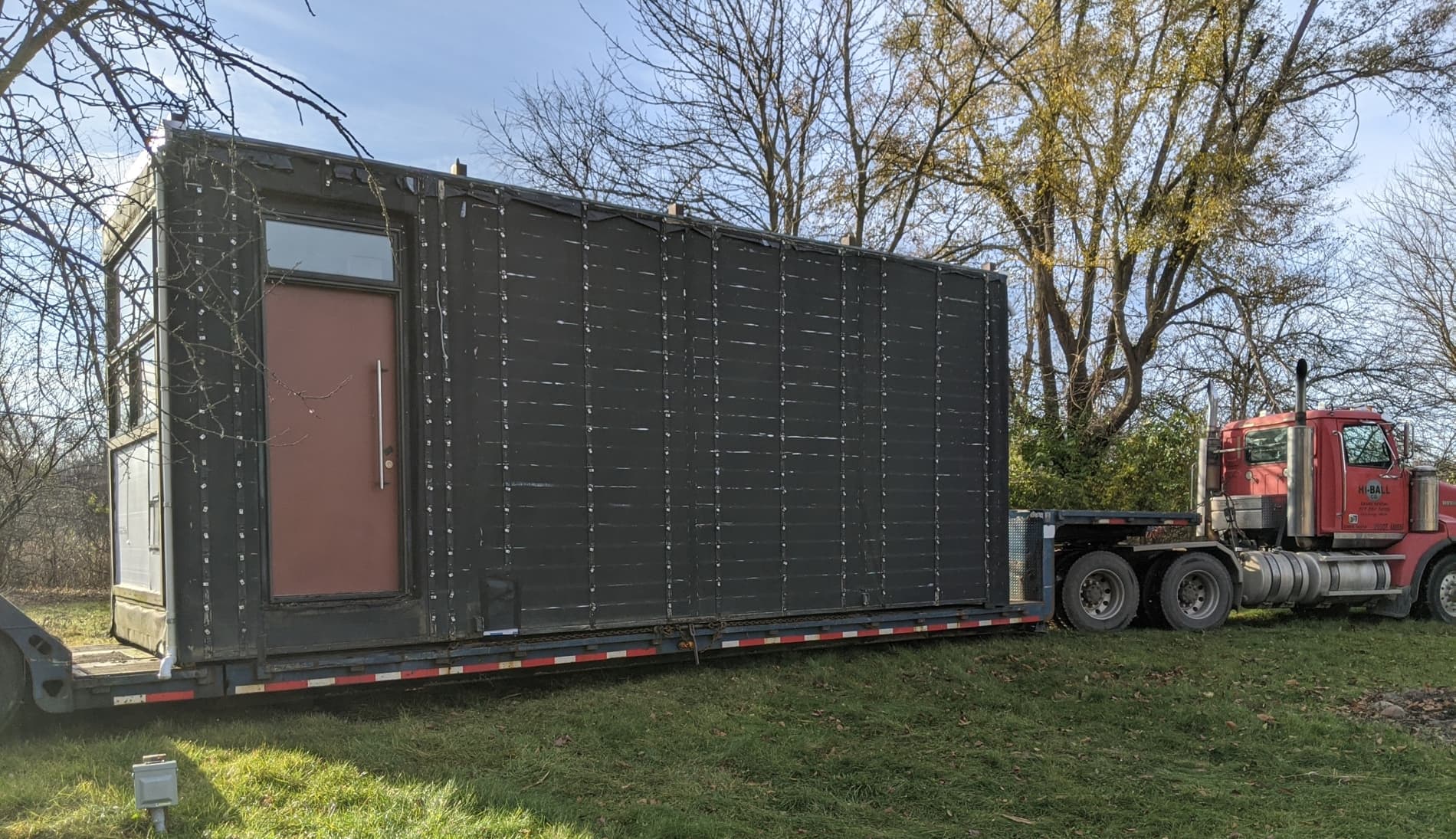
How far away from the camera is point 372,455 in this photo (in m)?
6.34

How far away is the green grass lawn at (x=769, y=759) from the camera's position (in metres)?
4.68

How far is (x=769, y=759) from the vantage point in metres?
5.83

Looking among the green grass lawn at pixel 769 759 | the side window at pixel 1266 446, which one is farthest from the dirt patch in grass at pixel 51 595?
the side window at pixel 1266 446

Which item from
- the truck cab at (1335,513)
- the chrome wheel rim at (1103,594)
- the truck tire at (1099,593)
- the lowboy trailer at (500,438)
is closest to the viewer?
the lowboy trailer at (500,438)

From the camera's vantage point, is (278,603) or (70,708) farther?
(278,603)

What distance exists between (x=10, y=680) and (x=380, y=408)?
246 cm

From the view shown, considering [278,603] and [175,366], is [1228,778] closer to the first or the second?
[278,603]

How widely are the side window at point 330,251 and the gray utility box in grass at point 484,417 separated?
0.02m

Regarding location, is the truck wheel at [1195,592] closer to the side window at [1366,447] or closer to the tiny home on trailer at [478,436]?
the side window at [1366,447]

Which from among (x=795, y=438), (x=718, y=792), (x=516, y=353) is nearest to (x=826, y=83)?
(x=795, y=438)

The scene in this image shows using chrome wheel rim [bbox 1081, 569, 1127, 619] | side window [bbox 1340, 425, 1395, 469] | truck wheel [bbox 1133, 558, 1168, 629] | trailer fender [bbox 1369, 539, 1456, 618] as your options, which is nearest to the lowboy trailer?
chrome wheel rim [bbox 1081, 569, 1127, 619]

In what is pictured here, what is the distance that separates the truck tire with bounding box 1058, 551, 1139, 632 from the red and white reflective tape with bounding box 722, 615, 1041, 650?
1.16 meters

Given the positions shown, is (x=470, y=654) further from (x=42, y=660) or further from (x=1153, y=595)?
(x=1153, y=595)

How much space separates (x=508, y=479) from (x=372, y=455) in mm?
899
